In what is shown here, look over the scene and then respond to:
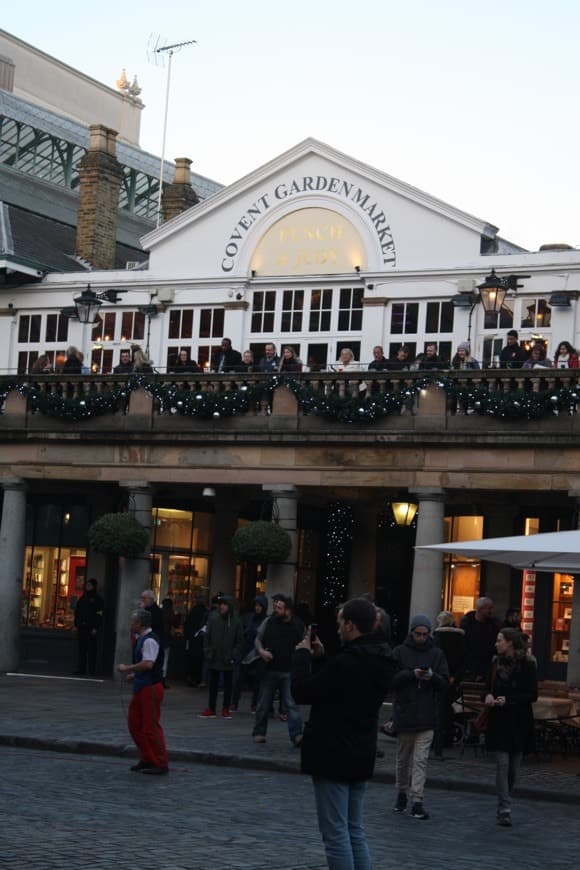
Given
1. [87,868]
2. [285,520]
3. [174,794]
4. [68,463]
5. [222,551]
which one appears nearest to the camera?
[87,868]

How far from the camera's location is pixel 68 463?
29.8 metres

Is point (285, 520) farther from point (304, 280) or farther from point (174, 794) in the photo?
point (174, 794)

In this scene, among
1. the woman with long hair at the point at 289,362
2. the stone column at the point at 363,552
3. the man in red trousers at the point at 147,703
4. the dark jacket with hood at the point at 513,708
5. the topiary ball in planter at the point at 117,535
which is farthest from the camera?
the stone column at the point at 363,552

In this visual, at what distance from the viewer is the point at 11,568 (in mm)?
30016

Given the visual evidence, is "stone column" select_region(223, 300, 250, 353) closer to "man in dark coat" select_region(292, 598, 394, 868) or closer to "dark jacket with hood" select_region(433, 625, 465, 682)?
"dark jacket with hood" select_region(433, 625, 465, 682)

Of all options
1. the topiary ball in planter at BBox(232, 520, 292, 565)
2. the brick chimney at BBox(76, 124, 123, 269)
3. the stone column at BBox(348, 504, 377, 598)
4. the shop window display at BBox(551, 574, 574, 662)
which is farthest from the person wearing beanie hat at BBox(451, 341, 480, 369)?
the brick chimney at BBox(76, 124, 123, 269)

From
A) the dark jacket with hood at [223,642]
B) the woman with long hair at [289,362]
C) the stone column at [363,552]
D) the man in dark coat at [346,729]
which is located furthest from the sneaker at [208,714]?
the man in dark coat at [346,729]

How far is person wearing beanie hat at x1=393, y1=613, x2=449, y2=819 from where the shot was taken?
13.8 m

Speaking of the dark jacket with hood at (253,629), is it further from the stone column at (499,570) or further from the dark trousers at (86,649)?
the dark trousers at (86,649)

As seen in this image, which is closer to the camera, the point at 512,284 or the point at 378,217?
the point at 512,284

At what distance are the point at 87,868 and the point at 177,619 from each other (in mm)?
21605

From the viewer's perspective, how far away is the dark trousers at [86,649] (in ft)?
101

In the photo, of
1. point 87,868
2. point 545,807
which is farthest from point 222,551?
point 87,868

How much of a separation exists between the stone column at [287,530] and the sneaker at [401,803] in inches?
528
